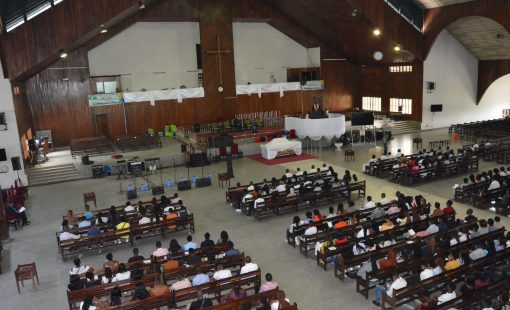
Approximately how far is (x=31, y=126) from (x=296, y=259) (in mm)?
20875

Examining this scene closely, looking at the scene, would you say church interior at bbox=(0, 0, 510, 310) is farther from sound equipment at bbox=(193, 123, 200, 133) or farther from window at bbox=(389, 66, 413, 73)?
sound equipment at bbox=(193, 123, 200, 133)

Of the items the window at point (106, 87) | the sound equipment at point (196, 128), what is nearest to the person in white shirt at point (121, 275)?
the sound equipment at point (196, 128)

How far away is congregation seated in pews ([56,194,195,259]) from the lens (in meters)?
11.4

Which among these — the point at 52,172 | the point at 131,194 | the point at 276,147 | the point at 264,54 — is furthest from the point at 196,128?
the point at 131,194

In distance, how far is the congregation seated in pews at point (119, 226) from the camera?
37.3 ft

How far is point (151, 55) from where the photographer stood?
2806 centimetres

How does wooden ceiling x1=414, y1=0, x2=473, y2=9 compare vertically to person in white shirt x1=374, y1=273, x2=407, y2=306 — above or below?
above

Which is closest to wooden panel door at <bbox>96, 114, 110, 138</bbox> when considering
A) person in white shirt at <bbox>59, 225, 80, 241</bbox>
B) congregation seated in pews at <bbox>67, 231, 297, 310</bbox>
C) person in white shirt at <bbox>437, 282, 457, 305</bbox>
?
person in white shirt at <bbox>59, 225, 80, 241</bbox>

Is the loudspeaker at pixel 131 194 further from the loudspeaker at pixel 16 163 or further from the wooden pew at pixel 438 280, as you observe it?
the wooden pew at pixel 438 280

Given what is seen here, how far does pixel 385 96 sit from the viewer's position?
32438mm

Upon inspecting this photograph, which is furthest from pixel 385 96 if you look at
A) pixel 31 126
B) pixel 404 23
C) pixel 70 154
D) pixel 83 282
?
pixel 83 282

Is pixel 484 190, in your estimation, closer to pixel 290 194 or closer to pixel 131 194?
pixel 290 194

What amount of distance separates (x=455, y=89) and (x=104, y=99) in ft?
81.8

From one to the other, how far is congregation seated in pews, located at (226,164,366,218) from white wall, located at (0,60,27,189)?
418 inches
